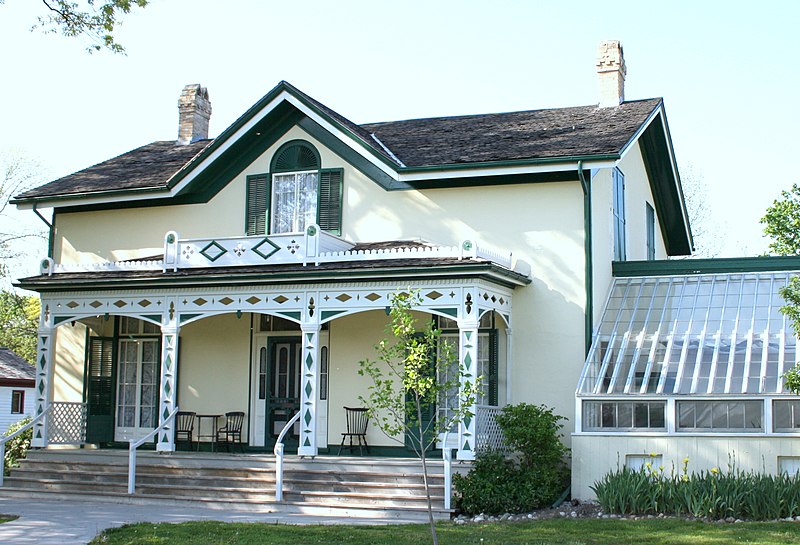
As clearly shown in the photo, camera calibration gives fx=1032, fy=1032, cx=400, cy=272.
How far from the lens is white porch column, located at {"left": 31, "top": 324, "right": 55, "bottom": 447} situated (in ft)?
63.9

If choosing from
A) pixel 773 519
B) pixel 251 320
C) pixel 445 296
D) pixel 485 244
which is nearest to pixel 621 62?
pixel 485 244

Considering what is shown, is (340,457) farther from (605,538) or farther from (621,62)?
(621,62)

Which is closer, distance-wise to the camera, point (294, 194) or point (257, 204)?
point (294, 194)

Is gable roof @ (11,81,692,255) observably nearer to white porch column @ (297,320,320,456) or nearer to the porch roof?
the porch roof

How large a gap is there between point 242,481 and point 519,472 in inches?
184

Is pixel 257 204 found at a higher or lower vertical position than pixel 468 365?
higher

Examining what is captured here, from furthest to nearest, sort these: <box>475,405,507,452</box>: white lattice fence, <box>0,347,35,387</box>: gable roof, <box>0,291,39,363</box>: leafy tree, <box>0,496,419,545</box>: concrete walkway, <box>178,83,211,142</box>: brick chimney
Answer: <box>0,291,39,363</box>: leafy tree
<box>0,347,35,387</box>: gable roof
<box>178,83,211,142</box>: brick chimney
<box>475,405,507,452</box>: white lattice fence
<box>0,496,419,545</box>: concrete walkway

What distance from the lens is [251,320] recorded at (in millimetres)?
20547

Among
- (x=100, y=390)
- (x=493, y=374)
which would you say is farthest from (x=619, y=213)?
(x=100, y=390)

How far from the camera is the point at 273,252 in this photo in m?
18.5

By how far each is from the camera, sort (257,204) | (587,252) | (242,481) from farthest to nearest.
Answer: (257,204) < (587,252) < (242,481)

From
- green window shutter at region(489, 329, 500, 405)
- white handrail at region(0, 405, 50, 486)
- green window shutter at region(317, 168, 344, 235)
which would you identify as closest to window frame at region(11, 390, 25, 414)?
white handrail at region(0, 405, 50, 486)

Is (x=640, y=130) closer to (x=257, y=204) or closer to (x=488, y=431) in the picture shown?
(x=488, y=431)

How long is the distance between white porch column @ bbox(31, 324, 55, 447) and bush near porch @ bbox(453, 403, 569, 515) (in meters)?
8.43
